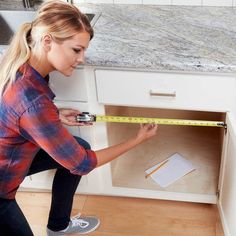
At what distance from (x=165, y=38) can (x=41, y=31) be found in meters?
0.63

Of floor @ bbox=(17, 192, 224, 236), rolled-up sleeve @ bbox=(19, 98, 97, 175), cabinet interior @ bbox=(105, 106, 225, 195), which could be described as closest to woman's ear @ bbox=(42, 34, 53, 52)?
rolled-up sleeve @ bbox=(19, 98, 97, 175)

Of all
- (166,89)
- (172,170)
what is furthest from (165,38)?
(172,170)

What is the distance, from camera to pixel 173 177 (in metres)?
1.97

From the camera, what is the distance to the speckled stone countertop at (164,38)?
1.44 m

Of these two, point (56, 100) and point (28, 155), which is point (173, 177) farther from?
point (28, 155)

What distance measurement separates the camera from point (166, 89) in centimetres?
151

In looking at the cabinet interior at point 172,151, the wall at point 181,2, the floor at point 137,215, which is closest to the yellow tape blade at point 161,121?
the cabinet interior at point 172,151

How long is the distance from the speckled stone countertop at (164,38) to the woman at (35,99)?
279 millimetres

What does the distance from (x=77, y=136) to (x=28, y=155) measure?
411 millimetres

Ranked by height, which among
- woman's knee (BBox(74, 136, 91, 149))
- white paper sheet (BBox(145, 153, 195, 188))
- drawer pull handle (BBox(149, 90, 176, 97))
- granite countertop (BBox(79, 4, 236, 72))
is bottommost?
white paper sheet (BBox(145, 153, 195, 188))

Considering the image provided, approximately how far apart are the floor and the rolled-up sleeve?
2.15ft

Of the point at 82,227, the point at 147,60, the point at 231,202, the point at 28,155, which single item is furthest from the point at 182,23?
the point at 82,227

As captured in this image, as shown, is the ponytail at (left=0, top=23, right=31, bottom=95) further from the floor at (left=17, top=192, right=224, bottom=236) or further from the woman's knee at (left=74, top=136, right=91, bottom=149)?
the floor at (left=17, top=192, right=224, bottom=236)

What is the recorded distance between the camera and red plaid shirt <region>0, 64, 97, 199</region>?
1168mm
